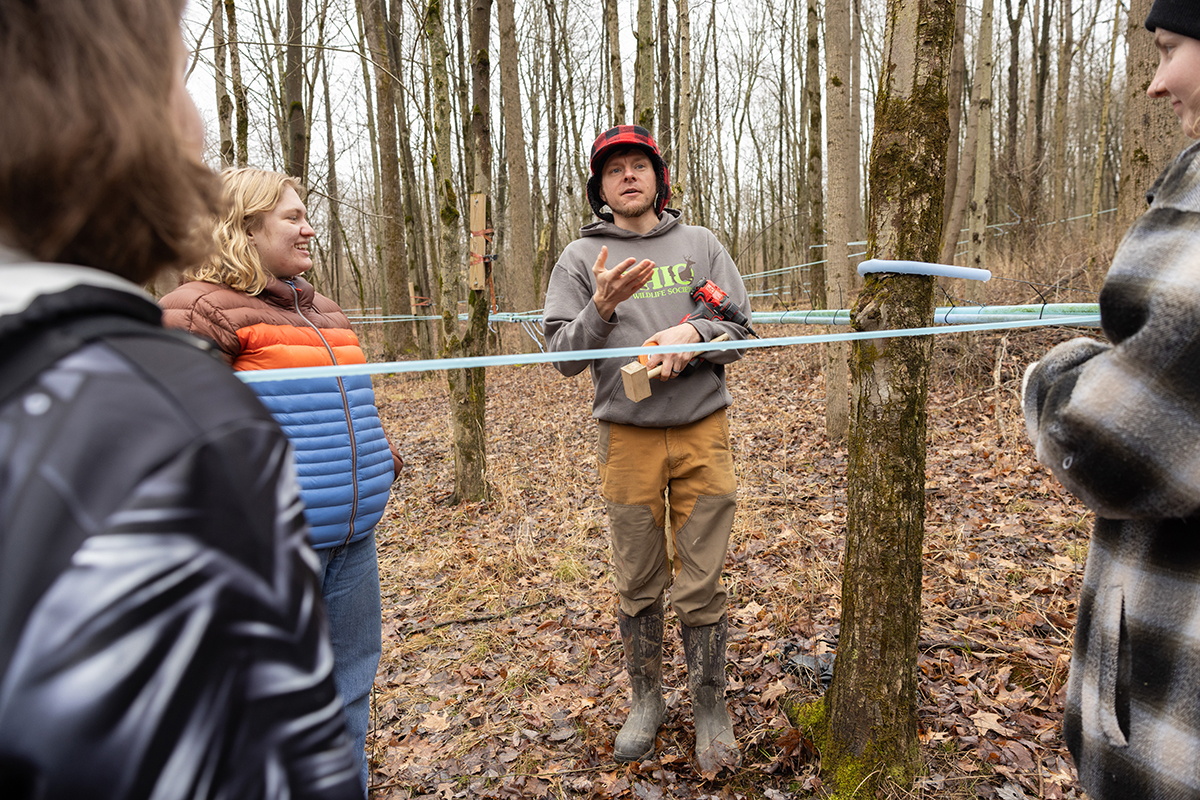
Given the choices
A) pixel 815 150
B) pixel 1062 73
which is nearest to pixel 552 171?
pixel 815 150

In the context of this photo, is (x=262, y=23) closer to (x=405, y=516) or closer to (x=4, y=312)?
(x=405, y=516)

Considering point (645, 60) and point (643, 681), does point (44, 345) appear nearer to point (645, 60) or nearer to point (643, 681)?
point (643, 681)

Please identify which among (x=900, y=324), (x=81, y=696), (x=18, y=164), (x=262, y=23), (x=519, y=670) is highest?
(x=262, y=23)

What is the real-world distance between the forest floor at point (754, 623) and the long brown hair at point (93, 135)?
2601 mm

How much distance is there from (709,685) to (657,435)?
103 cm

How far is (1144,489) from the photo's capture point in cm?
110

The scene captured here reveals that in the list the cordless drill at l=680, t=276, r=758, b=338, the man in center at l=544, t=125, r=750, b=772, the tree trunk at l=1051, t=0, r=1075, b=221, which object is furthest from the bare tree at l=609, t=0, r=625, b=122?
the tree trunk at l=1051, t=0, r=1075, b=221

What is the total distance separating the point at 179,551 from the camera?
0.61 m

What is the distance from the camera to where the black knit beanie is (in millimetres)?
1147

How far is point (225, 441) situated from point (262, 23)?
59.5 feet

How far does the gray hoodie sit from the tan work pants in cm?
9

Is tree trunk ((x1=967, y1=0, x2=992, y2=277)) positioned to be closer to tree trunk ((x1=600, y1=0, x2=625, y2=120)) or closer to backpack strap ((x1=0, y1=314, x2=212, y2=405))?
tree trunk ((x1=600, y1=0, x2=625, y2=120))

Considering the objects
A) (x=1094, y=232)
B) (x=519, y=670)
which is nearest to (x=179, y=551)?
(x=519, y=670)

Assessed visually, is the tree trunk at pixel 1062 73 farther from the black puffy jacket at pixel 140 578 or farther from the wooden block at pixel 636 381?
the black puffy jacket at pixel 140 578
